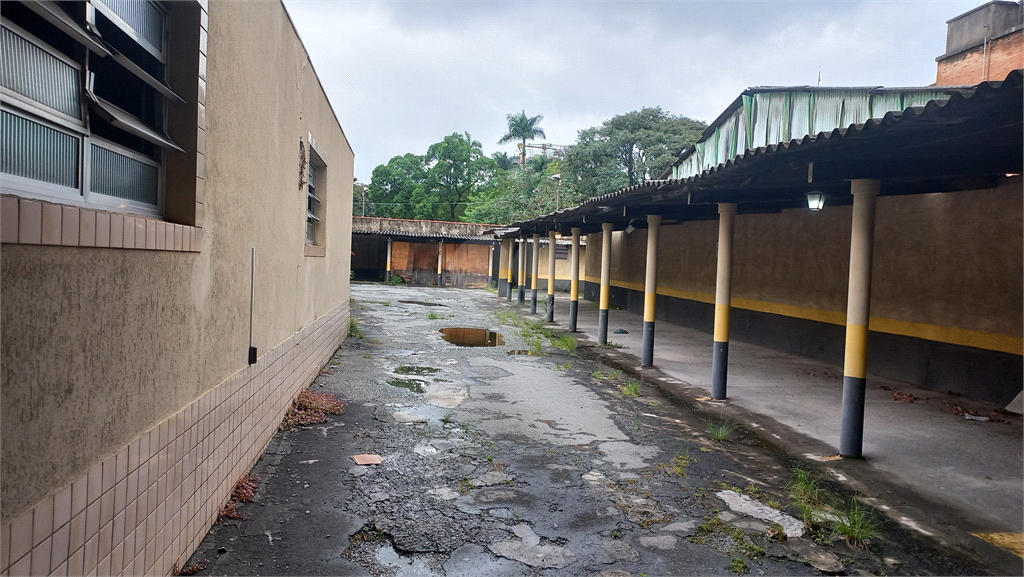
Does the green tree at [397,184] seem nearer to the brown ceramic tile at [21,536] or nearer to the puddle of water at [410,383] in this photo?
the puddle of water at [410,383]

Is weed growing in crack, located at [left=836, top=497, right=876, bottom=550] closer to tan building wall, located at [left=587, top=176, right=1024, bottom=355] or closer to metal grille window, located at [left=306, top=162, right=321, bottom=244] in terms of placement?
tan building wall, located at [left=587, top=176, right=1024, bottom=355]

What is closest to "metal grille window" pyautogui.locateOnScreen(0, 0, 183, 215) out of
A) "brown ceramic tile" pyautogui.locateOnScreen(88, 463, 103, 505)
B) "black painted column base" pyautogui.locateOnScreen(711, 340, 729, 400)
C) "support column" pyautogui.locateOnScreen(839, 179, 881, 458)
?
"brown ceramic tile" pyautogui.locateOnScreen(88, 463, 103, 505)

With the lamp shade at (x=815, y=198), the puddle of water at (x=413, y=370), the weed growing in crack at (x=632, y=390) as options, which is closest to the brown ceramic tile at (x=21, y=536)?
the weed growing in crack at (x=632, y=390)

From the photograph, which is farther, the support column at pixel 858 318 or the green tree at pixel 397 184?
the green tree at pixel 397 184

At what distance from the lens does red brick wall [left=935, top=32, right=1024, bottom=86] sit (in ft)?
54.3

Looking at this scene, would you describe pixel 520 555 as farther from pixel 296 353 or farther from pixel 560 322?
pixel 560 322

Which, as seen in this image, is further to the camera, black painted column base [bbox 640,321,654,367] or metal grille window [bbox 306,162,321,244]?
black painted column base [bbox 640,321,654,367]

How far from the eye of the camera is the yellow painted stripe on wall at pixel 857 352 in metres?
5.72

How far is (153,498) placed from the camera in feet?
9.30

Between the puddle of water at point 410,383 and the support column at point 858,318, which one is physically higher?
the support column at point 858,318

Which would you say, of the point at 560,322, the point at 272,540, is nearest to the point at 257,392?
the point at 272,540

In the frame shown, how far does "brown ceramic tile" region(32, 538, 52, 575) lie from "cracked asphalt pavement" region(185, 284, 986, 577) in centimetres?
130

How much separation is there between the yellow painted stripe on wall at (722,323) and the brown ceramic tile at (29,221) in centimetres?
735

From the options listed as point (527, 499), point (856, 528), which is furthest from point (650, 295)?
point (856, 528)
